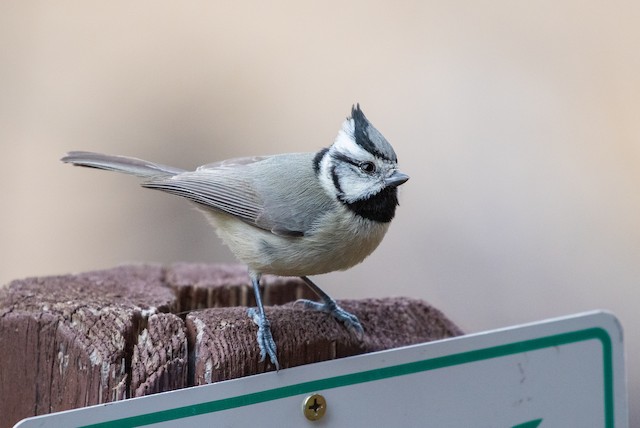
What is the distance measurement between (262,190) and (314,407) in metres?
0.85

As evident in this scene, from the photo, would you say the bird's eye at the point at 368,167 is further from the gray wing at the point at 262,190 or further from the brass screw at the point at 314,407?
the brass screw at the point at 314,407

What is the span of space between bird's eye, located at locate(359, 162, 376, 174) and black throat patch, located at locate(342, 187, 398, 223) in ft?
0.22

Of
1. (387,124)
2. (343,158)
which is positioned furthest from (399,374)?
(387,124)

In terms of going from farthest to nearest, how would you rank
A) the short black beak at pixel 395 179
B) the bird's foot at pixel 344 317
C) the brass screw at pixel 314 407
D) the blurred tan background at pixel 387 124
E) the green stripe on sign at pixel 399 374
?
the blurred tan background at pixel 387 124 → the short black beak at pixel 395 179 → the bird's foot at pixel 344 317 → the brass screw at pixel 314 407 → the green stripe on sign at pixel 399 374

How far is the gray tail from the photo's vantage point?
98.9 inches

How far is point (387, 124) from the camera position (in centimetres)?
562

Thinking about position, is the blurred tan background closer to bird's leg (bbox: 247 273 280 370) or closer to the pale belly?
the pale belly

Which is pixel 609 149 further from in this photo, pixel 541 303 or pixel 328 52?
pixel 328 52

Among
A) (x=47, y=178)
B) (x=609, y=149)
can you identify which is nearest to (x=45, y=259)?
(x=47, y=178)

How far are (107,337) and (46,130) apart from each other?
413cm

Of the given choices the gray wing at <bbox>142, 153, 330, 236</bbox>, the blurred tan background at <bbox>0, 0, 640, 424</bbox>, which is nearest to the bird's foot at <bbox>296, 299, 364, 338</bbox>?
the gray wing at <bbox>142, 153, 330, 236</bbox>

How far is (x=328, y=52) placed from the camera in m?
5.90

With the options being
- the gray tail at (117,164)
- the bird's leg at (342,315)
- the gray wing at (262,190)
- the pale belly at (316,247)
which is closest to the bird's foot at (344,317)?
the bird's leg at (342,315)

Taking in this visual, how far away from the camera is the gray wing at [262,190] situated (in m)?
2.52
